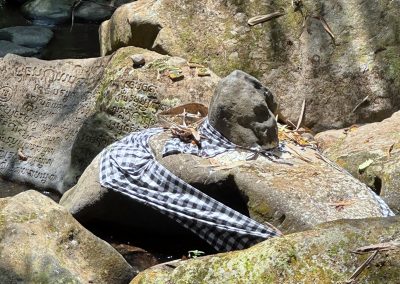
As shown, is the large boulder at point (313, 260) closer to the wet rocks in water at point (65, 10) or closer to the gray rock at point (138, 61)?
the gray rock at point (138, 61)

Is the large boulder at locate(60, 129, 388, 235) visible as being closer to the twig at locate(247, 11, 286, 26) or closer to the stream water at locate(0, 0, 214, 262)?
the stream water at locate(0, 0, 214, 262)

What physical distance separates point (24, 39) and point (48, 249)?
6.34 meters

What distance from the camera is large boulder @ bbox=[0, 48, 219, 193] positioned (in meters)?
5.68

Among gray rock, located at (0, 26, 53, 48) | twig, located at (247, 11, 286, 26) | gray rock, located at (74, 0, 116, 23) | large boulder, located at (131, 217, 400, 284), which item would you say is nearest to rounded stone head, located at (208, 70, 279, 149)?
twig, located at (247, 11, 286, 26)

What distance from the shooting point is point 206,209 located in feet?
15.1

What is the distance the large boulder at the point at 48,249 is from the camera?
377 centimetres

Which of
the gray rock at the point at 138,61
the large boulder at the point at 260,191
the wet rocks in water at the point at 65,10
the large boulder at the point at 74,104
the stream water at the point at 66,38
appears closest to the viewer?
the large boulder at the point at 260,191

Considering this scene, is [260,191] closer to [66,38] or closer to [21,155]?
[21,155]

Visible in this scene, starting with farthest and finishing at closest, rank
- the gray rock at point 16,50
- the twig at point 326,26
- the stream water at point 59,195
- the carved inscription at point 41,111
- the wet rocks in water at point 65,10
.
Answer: the wet rocks in water at point 65,10 < the gray rock at point 16,50 < the twig at point 326,26 < the carved inscription at point 41,111 < the stream water at point 59,195

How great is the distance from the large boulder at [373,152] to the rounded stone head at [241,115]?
2.24 ft

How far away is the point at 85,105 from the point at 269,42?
157cm

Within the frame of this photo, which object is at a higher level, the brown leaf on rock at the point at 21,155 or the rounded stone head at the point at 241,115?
the rounded stone head at the point at 241,115

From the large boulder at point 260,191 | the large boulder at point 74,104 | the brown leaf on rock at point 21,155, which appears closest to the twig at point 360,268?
the large boulder at point 260,191

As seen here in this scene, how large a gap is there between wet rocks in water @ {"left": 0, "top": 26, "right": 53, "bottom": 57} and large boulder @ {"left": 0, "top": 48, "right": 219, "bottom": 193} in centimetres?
288
